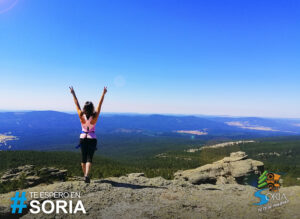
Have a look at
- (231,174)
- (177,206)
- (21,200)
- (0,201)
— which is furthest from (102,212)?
(231,174)

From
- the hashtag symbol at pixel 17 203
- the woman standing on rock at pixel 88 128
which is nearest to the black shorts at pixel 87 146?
the woman standing on rock at pixel 88 128

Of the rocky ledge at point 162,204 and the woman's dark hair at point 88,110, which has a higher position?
the woman's dark hair at point 88,110

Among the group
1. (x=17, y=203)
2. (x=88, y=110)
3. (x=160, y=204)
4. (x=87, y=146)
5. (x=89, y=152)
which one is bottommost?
(x=17, y=203)

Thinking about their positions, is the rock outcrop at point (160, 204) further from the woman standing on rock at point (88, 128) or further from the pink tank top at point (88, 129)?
the pink tank top at point (88, 129)

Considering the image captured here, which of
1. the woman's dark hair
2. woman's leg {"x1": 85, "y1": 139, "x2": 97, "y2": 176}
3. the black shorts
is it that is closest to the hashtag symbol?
woman's leg {"x1": 85, "y1": 139, "x2": 97, "y2": 176}

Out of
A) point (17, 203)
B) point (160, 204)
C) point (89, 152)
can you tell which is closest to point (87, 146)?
point (89, 152)

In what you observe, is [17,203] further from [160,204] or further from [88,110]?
[160,204]

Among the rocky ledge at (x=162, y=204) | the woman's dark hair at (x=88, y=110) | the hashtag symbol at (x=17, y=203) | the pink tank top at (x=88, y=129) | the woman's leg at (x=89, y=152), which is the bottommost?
the hashtag symbol at (x=17, y=203)

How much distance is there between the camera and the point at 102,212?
6.42 m

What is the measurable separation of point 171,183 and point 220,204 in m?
3.99

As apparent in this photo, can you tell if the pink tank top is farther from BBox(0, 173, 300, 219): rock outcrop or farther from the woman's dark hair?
BBox(0, 173, 300, 219): rock outcrop

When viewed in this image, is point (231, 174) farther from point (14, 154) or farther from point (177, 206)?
point (14, 154)

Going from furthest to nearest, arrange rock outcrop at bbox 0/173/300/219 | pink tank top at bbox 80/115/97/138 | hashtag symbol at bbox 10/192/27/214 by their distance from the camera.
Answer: pink tank top at bbox 80/115/97/138 → hashtag symbol at bbox 10/192/27/214 → rock outcrop at bbox 0/173/300/219

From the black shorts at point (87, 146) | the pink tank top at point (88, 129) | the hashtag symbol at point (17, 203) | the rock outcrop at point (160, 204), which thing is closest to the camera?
the rock outcrop at point (160, 204)
